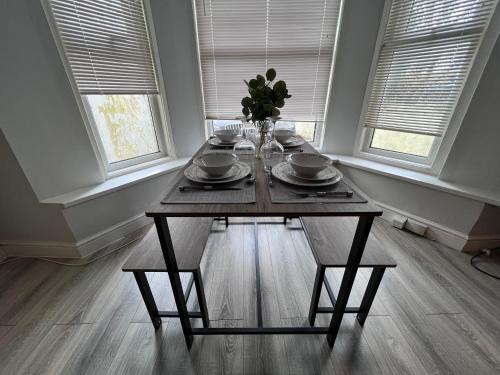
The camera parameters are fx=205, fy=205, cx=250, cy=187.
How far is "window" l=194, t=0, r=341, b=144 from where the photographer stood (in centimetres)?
179

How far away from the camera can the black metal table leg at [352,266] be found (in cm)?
77

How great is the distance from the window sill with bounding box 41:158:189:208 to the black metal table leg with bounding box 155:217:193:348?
3.79 ft

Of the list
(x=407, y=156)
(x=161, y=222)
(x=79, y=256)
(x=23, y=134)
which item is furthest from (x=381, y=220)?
(x=23, y=134)

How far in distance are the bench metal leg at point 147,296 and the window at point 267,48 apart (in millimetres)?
1666

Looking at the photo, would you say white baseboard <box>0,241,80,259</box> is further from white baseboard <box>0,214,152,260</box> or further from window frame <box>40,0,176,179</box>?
window frame <box>40,0,176,179</box>

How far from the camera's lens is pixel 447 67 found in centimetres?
159

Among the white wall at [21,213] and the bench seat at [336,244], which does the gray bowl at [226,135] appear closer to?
the bench seat at [336,244]

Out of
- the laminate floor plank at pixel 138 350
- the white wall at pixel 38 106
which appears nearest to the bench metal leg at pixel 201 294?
the laminate floor plank at pixel 138 350

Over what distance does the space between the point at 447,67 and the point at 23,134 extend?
305 centimetres

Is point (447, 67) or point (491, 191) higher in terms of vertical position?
point (447, 67)

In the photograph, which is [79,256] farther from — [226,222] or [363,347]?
[363,347]

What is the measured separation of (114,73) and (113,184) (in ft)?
2.98

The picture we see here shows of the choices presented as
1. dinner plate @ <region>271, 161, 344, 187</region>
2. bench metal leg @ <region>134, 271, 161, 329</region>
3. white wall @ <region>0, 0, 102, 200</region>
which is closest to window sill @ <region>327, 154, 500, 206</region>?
dinner plate @ <region>271, 161, 344, 187</region>

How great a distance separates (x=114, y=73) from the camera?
166 centimetres
